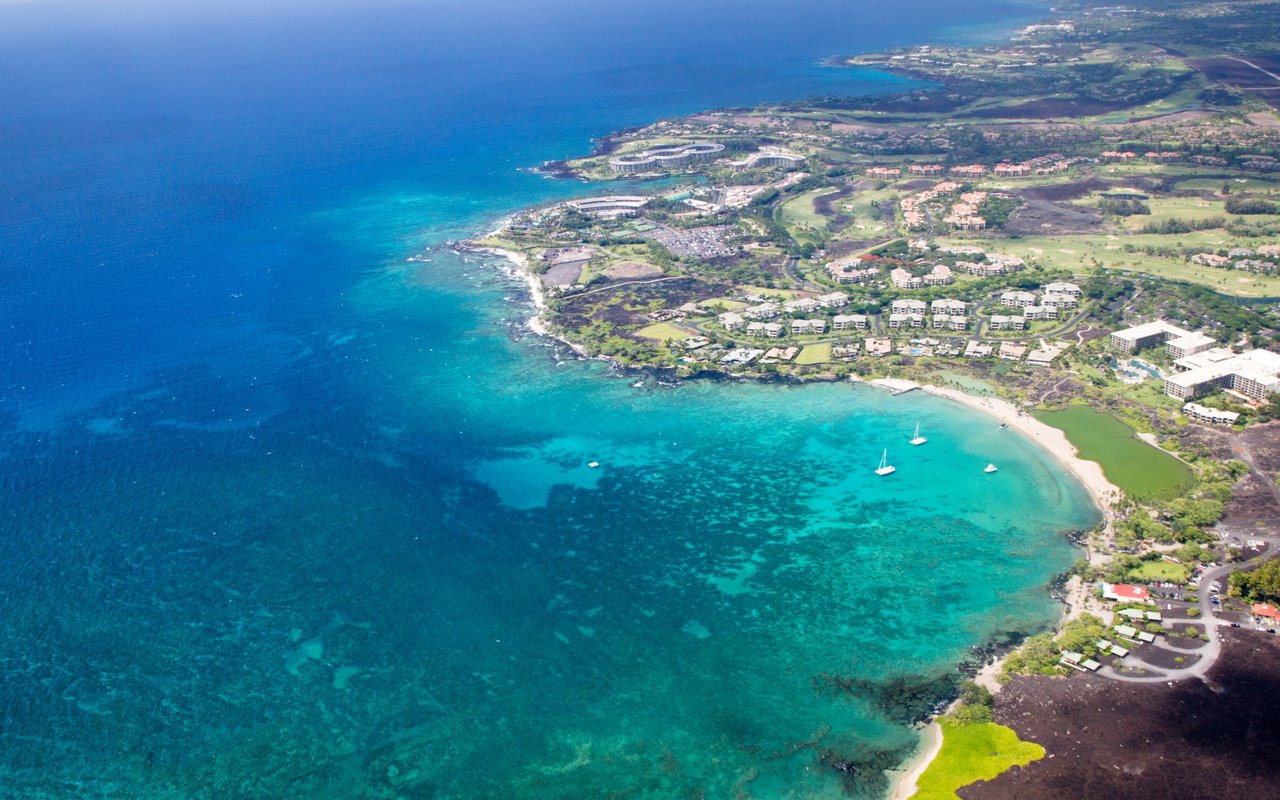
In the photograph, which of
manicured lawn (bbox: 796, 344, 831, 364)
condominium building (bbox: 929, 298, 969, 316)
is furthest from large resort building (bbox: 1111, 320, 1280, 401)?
manicured lawn (bbox: 796, 344, 831, 364)

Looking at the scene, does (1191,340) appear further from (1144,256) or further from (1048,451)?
(1144,256)

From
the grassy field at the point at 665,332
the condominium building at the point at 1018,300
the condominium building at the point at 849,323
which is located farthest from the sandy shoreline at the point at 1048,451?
the grassy field at the point at 665,332

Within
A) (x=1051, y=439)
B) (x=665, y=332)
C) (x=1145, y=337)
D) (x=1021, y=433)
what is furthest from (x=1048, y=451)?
(x=665, y=332)

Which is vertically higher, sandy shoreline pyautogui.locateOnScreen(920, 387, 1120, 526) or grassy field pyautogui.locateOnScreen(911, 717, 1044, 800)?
sandy shoreline pyautogui.locateOnScreen(920, 387, 1120, 526)

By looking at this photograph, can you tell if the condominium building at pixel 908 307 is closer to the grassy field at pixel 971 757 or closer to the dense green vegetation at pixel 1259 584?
the dense green vegetation at pixel 1259 584

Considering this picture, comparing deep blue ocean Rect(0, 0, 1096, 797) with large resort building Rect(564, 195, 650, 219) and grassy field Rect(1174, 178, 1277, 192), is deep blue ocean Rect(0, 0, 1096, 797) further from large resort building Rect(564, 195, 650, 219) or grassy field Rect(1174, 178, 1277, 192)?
grassy field Rect(1174, 178, 1277, 192)

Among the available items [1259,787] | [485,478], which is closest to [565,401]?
[485,478]
